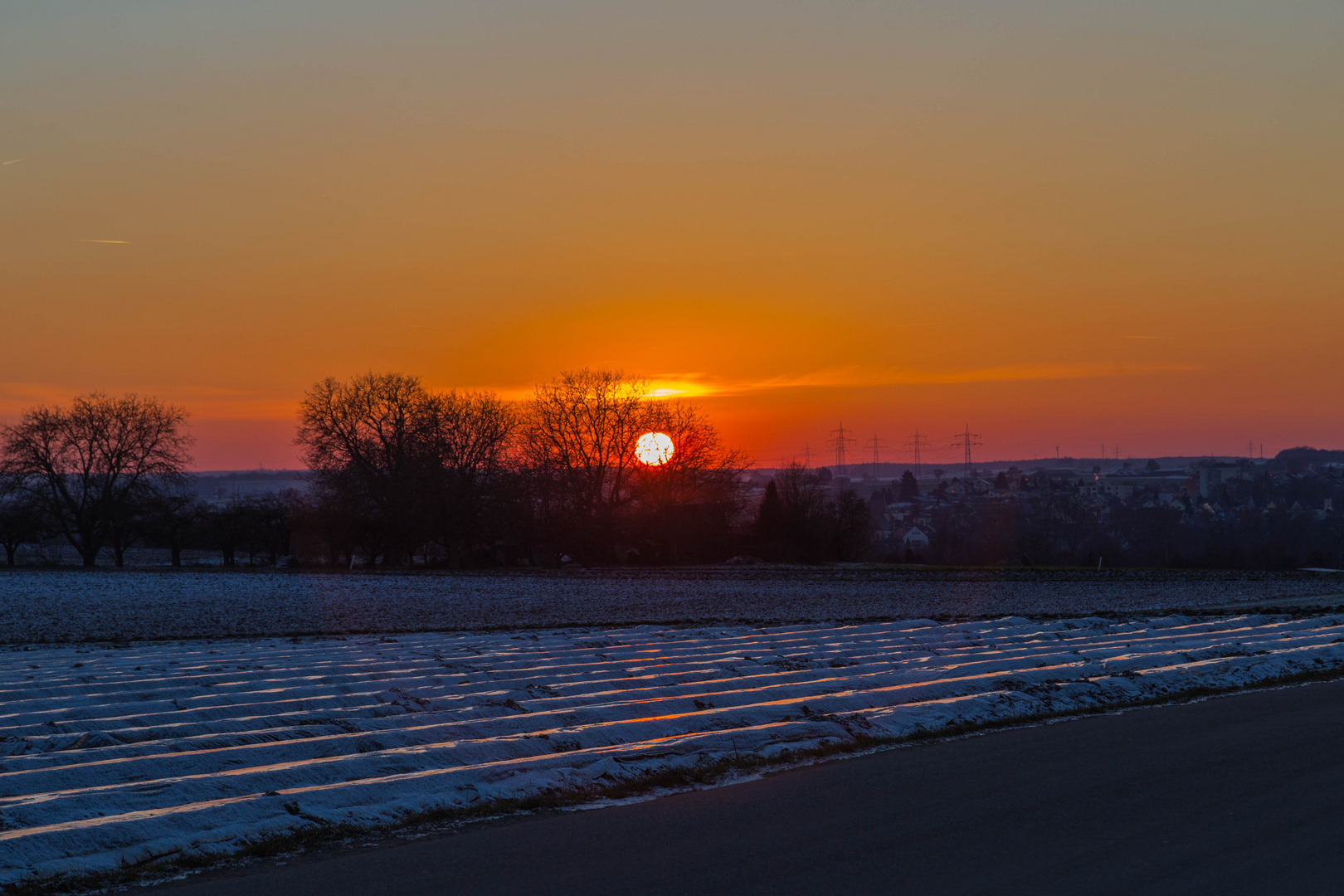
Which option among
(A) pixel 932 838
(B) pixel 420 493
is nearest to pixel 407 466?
(B) pixel 420 493

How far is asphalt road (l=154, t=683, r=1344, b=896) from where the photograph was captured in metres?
5.57

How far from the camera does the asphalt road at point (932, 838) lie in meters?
5.57

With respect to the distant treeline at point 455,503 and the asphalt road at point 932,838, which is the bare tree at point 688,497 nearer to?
the distant treeline at point 455,503

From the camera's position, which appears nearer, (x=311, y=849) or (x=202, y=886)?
(x=202, y=886)

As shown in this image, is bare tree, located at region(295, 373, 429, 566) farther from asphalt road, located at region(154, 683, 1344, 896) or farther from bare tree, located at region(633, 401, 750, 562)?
asphalt road, located at region(154, 683, 1344, 896)

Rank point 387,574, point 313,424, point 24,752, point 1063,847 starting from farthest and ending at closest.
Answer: point 313,424 → point 387,574 → point 24,752 → point 1063,847

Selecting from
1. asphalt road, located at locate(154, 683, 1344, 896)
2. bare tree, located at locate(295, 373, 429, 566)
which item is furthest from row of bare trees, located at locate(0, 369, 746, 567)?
asphalt road, located at locate(154, 683, 1344, 896)

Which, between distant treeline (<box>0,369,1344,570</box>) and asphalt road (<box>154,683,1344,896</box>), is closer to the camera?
asphalt road (<box>154,683,1344,896</box>)

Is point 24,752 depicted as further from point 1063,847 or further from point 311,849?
point 1063,847

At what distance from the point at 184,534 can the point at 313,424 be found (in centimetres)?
1065

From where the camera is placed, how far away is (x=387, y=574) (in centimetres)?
4453

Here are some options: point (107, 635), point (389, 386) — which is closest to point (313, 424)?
point (389, 386)

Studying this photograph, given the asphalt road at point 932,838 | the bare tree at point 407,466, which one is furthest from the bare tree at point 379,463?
the asphalt road at point 932,838

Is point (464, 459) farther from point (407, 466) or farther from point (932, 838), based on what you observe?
point (932, 838)
